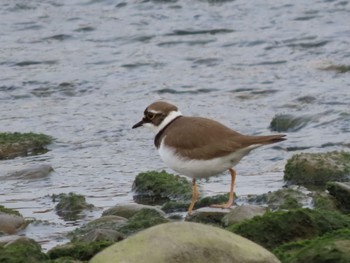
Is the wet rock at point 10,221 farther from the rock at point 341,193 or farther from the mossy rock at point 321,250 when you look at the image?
the mossy rock at point 321,250

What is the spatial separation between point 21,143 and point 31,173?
4.30ft

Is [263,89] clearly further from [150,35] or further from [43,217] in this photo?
[43,217]

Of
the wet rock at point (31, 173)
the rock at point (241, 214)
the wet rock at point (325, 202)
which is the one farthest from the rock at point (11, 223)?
the wet rock at point (325, 202)

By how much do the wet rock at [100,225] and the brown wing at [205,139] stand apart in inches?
31.0

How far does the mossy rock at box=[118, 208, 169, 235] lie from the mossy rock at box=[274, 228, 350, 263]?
1.43 meters

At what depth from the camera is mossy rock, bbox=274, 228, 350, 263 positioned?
5906 millimetres

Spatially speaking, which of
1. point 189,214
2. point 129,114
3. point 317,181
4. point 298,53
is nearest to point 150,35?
point 298,53

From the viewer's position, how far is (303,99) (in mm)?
13523

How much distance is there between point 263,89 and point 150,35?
372cm

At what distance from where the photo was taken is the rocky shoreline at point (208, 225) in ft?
19.0

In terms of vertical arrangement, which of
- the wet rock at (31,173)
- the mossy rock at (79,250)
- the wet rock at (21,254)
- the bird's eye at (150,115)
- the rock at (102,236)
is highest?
the bird's eye at (150,115)

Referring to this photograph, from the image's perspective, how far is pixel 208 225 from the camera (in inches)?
244

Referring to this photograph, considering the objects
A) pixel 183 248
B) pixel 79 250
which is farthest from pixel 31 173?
pixel 183 248

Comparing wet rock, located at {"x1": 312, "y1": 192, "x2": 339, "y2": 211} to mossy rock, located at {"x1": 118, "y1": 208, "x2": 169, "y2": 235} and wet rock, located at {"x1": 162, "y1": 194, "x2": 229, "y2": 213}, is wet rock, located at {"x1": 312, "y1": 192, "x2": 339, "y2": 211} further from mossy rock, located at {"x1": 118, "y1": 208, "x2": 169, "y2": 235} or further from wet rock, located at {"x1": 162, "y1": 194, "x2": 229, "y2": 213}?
mossy rock, located at {"x1": 118, "y1": 208, "x2": 169, "y2": 235}
